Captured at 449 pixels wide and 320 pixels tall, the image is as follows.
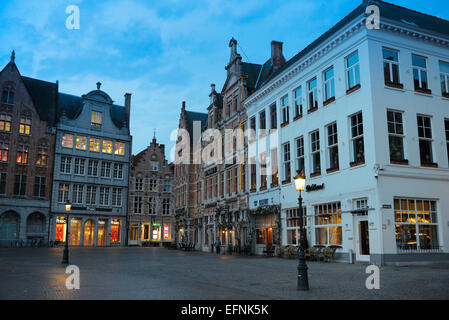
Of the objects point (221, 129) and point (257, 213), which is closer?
point (257, 213)

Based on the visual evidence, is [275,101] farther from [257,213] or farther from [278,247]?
[278,247]

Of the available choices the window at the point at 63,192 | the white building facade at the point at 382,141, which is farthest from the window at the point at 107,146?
the white building facade at the point at 382,141

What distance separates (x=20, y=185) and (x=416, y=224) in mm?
45125

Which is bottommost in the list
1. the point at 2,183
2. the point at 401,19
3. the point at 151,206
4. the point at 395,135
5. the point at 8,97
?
the point at 151,206

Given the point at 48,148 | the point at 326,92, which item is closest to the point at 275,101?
the point at 326,92

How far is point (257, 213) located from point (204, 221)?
14.3 meters

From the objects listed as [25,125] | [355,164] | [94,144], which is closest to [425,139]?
[355,164]

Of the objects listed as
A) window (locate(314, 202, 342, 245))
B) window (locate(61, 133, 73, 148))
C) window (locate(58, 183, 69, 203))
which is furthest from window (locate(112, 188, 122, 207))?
window (locate(314, 202, 342, 245))

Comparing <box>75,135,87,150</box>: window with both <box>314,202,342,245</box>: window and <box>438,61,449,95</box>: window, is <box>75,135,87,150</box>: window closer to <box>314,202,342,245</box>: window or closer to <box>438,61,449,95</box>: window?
<box>314,202,342,245</box>: window

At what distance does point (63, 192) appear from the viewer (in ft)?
177

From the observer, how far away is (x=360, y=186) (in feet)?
68.7

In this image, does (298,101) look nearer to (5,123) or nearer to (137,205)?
(5,123)

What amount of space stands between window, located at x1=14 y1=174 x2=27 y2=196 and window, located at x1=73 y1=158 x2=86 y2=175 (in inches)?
256

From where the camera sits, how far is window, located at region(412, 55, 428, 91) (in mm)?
22203
